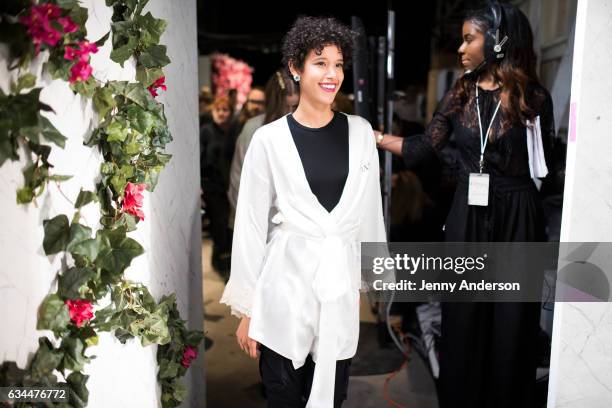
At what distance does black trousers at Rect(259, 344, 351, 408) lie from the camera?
6.24 feet

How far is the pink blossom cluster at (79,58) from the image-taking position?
1.34 meters

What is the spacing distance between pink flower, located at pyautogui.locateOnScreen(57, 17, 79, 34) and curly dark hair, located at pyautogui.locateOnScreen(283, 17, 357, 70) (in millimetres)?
705

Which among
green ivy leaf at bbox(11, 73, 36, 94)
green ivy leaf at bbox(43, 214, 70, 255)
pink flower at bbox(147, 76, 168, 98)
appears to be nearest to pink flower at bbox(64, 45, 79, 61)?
green ivy leaf at bbox(11, 73, 36, 94)

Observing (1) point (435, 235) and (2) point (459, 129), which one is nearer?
(2) point (459, 129)

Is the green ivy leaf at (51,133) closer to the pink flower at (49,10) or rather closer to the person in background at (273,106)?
the pink flower at (49,10)

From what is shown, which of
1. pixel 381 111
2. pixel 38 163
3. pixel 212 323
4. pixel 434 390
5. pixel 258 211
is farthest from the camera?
pixel 212 323

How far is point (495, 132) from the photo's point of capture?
90.9 inches

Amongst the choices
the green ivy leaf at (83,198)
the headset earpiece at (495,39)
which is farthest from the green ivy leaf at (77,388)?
the headset earpiece at (495,39)

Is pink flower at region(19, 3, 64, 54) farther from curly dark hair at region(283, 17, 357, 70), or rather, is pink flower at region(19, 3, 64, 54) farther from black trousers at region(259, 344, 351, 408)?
black trousers at region(259, 344, 351, 408)

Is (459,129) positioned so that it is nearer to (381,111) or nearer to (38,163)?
(381,111)

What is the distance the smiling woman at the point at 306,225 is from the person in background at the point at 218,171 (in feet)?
9.76

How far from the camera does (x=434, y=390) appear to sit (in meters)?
3.00

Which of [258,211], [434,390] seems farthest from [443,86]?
[258,211]

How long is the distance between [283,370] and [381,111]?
6.10 ft
